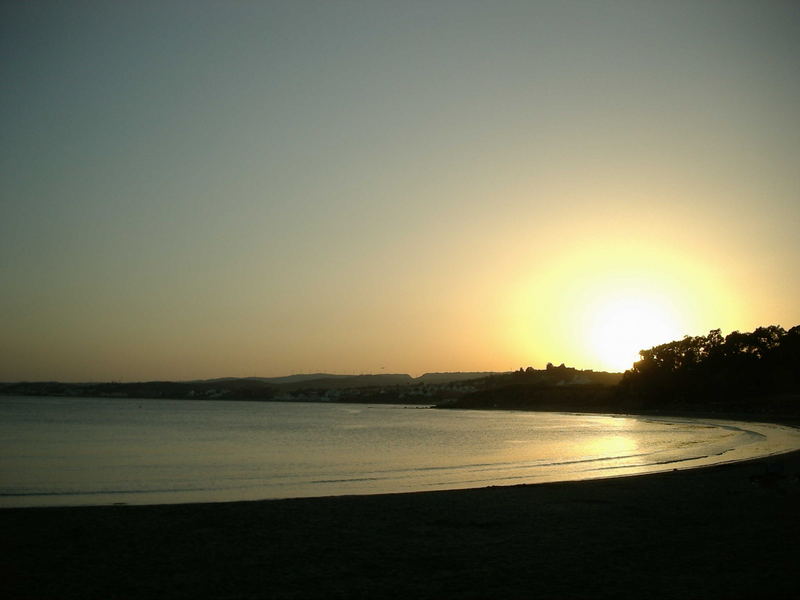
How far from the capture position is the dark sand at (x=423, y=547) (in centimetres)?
921

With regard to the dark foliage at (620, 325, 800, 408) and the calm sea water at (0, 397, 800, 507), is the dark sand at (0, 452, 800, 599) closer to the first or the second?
the calm sea water at (0, 397, 800, 507)

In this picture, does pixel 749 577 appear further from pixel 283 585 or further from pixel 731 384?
pixel 731 384

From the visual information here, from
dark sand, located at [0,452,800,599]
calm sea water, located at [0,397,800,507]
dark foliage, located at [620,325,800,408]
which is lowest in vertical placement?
calm sea water, located at [0,397,800,507]

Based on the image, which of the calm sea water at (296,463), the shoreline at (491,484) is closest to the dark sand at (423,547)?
the shoreline at (491,484)

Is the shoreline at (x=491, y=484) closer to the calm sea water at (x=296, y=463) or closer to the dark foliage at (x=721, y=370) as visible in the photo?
the calm sea water at (x=296, y=463)

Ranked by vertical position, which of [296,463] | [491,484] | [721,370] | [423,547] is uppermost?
[721,370]

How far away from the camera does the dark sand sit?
921 cm

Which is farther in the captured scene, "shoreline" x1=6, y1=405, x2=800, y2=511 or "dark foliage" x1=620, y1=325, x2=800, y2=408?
"dark foliage" x1=620, y1=325, x2=800, y2=408

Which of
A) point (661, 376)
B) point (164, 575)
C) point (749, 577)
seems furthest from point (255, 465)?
point (661, 376)

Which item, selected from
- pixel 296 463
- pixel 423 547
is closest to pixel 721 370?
pixel 296 463

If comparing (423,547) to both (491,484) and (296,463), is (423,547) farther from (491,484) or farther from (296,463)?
(296,463)

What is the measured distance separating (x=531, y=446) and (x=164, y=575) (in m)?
38.5

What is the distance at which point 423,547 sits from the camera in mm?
11891

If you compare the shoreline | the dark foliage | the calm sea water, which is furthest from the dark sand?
the dark foliage
